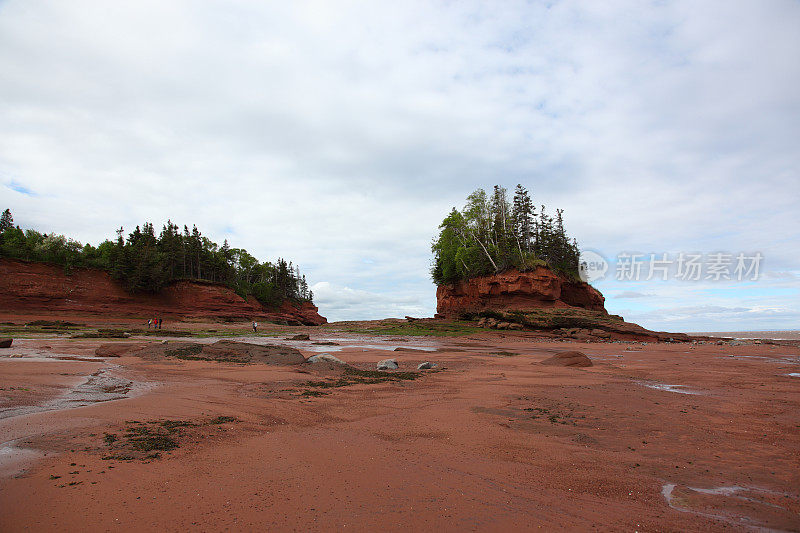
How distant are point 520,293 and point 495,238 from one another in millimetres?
11351

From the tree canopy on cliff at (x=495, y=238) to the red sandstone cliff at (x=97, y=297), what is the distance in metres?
32.4

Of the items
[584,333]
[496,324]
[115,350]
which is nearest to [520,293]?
[496,324]

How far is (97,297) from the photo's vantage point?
48.8 meters

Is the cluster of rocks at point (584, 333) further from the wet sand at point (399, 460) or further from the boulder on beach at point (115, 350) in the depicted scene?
the boulder on beach at point (115, 350)

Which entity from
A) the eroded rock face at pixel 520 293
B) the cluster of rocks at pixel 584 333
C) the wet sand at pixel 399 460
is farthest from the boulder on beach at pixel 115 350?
the eroded rock face at pixel 520 293

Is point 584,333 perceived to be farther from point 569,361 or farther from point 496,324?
point 569,361

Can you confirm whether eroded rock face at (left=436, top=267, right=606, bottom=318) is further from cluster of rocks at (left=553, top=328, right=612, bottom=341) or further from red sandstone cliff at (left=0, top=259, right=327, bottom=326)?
red sandstone cliff at (left=0, top=259, right=327, bottom=326)

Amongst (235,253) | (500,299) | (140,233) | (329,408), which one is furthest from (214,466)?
(235,253)

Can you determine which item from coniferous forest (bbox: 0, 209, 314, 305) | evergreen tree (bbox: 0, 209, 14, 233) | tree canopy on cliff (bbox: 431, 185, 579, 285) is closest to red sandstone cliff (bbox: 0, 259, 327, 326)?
coniferous forest (bbox: 0, 209, 314, 305)

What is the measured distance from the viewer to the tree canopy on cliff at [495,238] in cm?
4812

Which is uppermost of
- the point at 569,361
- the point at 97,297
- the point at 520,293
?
the point at 520,293

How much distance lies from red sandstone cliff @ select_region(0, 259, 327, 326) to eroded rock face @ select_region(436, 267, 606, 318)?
33.2 metres

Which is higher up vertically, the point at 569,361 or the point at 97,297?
the point at 569,361

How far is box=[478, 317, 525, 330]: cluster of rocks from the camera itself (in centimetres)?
3772
